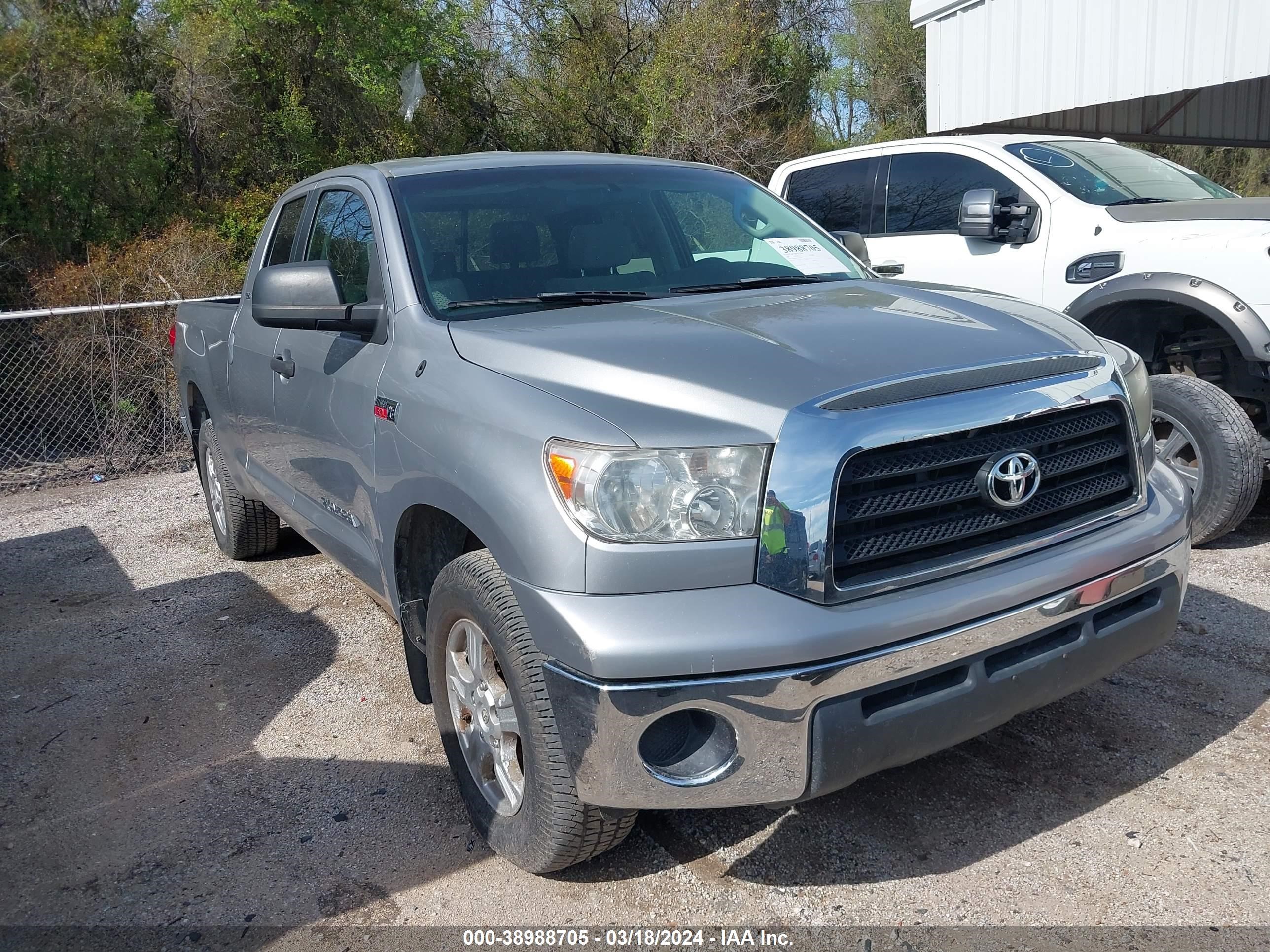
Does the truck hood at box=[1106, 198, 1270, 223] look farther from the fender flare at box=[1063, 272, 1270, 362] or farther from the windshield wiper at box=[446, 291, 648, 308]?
the windshield wiper at box=[446, 291, 648, 308]

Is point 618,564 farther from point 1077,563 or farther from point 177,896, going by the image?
point 177,896

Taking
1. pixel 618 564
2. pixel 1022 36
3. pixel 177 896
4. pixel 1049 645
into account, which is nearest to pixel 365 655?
pixel 177 896

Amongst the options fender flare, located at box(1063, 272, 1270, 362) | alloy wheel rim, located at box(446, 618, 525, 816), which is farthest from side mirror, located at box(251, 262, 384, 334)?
fender flare, located at box(1063, 272, 1270, 362)

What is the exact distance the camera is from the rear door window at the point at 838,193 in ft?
23.2

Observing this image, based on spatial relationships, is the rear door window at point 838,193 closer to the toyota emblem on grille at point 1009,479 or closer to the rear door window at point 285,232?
the rear door window at point 285,232

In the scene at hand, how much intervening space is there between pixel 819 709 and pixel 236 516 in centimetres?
417

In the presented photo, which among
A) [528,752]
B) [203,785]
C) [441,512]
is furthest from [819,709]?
[203,785]

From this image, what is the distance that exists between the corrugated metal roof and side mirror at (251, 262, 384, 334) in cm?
951

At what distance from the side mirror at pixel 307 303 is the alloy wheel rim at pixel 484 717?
1.06 m

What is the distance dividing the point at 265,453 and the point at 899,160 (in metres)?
4.46

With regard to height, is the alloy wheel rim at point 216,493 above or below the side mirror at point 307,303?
below

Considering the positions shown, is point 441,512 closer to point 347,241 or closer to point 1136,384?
point 347,241

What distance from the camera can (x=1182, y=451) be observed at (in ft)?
16.8

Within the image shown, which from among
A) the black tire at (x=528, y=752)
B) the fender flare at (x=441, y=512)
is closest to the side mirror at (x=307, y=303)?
the fender flare at (x=441, y=512)
